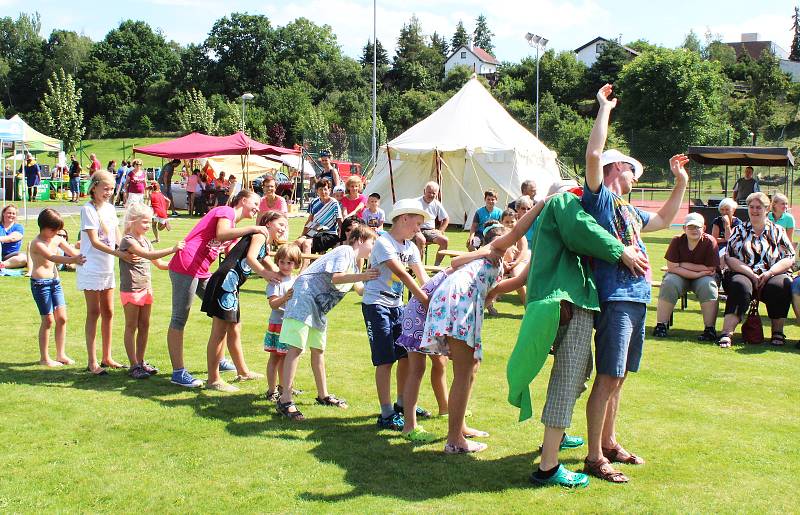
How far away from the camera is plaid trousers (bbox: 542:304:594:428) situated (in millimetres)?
4555

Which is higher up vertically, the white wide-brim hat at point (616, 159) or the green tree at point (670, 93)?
the green tree at point (670, 93)

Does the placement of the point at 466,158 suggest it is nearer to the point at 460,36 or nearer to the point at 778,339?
the point at 778,339

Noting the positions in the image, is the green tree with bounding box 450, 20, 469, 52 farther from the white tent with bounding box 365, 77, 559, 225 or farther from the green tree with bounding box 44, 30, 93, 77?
the white tent with bounding box 365, 77, 559, 225

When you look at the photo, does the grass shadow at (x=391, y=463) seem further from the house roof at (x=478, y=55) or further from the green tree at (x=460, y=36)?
the green tree at (x=460, y=36)

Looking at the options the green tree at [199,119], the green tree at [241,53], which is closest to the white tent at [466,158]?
the green tree at [199,119]

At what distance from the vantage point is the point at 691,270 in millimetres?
9531

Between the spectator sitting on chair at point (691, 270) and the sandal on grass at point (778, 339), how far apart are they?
0.76 m

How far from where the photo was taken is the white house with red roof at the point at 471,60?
11781 centimetres

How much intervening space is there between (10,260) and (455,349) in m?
10.2

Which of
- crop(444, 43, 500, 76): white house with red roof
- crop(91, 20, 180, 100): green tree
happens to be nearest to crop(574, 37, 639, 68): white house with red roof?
crop(444, 43, 500, 76): white house with red roof

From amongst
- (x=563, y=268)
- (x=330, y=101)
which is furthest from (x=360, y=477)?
(x=330, y=101)

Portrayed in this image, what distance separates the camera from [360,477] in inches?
189

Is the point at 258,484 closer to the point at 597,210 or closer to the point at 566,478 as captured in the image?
the point at 566,478

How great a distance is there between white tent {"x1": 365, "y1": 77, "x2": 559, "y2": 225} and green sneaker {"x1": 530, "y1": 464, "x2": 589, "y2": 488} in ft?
54.0
